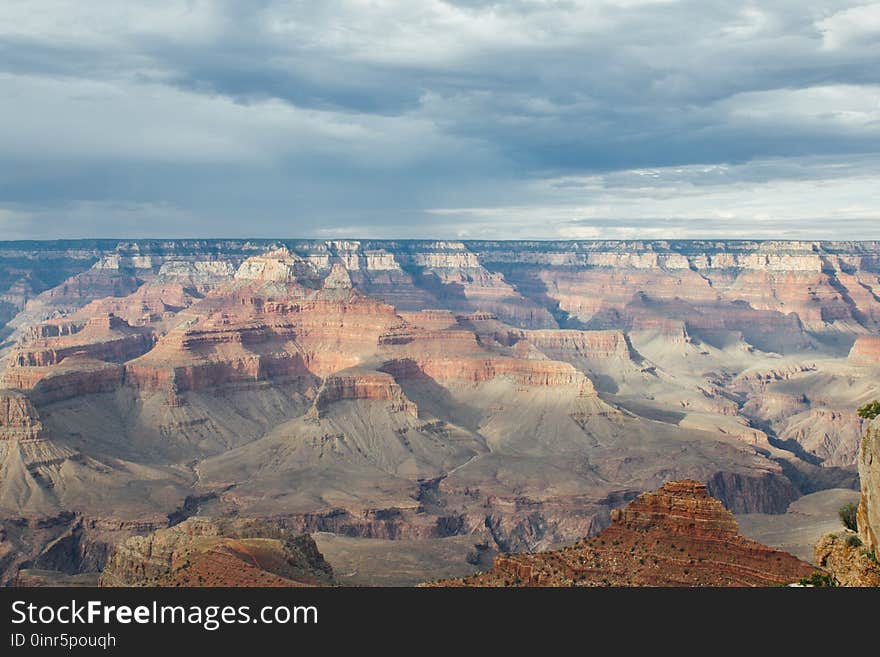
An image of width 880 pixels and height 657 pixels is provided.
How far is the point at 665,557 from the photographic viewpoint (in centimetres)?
5931

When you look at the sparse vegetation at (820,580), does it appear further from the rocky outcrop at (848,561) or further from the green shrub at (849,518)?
the green shrub at (849,518)

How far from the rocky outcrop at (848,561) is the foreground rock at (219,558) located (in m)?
32.0

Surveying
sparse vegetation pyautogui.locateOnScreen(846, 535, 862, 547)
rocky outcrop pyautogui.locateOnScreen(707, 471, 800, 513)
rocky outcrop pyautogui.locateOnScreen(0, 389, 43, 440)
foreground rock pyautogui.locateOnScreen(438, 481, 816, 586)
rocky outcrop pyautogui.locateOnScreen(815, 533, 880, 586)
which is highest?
sparse vegetation pyautogui.locateOnScreen(846, 535, 862, 547)

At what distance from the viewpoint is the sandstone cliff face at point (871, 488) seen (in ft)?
159

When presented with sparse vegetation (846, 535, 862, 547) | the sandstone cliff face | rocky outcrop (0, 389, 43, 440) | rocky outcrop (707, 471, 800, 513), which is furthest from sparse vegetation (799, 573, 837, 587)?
rocky outcrop (0, 389, 43, 440)

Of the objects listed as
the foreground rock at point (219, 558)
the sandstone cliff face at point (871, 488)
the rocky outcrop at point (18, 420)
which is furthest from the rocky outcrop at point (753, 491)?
the sandstone cliff face at point (871, 488)

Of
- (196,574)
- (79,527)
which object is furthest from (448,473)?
(196,574)

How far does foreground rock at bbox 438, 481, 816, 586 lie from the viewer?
57.7 metres

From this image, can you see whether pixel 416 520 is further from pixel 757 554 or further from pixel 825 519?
pixel 757 554

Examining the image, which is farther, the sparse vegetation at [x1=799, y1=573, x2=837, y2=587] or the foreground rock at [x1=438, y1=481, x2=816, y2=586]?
the foreground rock at [x1=438, y1=481, x2=816, y2=586]

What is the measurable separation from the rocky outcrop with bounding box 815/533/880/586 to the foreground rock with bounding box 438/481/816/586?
12.5 feet

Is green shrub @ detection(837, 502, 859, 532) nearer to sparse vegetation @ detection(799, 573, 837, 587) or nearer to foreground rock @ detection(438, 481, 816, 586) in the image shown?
foreground rock @ detection(438, 481, 816, 586)
